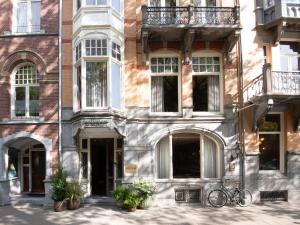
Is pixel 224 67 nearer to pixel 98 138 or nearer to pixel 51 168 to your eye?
pixel 98 138

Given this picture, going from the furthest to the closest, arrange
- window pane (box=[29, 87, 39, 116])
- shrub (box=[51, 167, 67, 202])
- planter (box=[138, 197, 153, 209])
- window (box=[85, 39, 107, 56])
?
window pane (box=[29, 87, 39, 116]) → window (box=[85, 39, 107, 56]) → planter (box=[138, 197, 153, 209]) → shrub (box=[51, 167, 67, 202])

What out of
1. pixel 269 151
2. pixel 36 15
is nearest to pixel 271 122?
pixel 269 151

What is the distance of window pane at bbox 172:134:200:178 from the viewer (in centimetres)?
1505

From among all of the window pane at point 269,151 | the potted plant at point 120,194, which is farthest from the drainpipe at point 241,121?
the potted plant at point 120,194

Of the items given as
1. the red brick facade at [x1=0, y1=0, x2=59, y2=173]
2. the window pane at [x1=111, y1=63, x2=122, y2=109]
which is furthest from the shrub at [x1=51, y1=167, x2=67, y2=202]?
the window pane at [x1=111, y1=63, x2=122, y2=109]

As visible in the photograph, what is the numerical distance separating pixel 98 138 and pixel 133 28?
461cm

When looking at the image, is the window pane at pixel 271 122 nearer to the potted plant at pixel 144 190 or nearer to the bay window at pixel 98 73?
the potted plant at pixel 144 190

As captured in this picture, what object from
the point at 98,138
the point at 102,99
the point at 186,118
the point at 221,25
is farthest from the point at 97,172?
the point at 221,25

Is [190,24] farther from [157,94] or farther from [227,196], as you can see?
[227,196]

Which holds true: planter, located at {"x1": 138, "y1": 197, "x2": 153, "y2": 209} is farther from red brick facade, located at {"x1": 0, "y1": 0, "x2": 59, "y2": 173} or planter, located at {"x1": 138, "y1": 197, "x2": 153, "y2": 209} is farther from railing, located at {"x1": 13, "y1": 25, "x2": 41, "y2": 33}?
railing, located at {"x1": 13, "y1": 25, "x2": 41, "y2": 33}

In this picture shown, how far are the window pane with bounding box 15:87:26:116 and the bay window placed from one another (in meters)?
2.42

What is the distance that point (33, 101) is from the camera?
1536cm

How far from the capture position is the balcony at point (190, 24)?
13883mm

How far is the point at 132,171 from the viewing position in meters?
14.5
